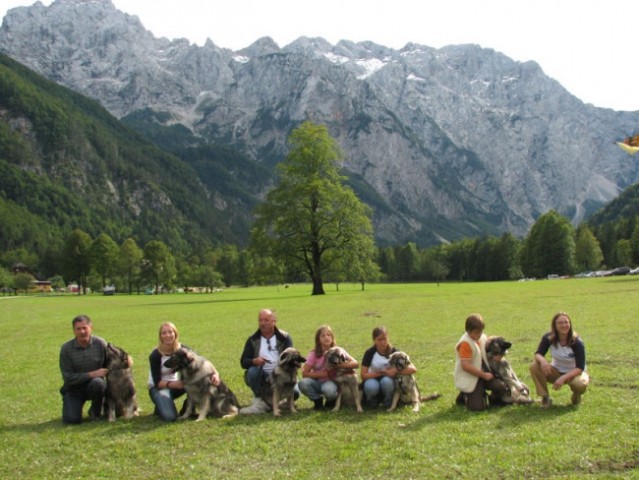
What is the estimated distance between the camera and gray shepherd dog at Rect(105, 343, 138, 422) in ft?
37.9

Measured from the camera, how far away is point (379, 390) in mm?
11727

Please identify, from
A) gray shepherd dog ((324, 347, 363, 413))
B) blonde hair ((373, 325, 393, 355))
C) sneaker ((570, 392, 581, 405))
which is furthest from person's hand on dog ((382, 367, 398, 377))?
sneaker ((570, 392, 581, 405))

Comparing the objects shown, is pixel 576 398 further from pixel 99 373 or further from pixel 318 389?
pixel 99 373

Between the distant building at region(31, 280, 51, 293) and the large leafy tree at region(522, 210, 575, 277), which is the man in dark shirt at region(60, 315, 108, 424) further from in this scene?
the distant building at region(31, 280, 51, 293)

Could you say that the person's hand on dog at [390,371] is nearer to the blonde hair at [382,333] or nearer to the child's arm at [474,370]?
the blonde hair at [382,333]

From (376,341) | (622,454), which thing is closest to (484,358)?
(376,341)

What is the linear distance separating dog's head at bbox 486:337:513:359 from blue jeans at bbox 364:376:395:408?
214 cm

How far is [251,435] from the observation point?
32.8 feet

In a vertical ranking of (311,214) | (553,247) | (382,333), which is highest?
(311,214)

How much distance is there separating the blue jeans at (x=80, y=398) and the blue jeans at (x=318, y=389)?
441cm

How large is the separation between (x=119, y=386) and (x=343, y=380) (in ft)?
15.9

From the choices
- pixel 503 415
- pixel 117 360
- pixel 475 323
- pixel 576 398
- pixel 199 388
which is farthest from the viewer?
pixel 117 360

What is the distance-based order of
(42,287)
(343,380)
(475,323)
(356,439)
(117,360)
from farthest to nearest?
(42,287), (343,380), (117,360), (475,323), (356,439)

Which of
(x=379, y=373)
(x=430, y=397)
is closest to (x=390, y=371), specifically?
(x=379, y=373)
